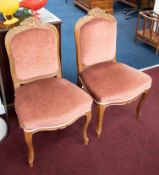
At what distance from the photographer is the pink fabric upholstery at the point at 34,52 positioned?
1.59 m

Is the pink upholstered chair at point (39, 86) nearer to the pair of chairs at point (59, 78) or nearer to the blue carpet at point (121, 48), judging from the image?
the pair of chairs at point (59, 78)

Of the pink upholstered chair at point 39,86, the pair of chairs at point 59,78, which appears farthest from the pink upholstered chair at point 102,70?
the pink upholstered chair at point 39,86

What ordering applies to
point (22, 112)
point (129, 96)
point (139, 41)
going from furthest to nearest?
1. point (139, 41)
2. point (129, 96)
3. point (22, 112)

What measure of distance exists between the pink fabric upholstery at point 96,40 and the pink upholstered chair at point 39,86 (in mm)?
209

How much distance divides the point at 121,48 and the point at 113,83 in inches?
63.7

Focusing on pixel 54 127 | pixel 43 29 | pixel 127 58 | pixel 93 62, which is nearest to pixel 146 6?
pixel 127 58

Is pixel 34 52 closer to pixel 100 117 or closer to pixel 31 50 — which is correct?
pixel 31 50

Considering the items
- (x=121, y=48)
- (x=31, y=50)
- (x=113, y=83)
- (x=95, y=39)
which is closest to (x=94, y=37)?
(x=95, y=39)

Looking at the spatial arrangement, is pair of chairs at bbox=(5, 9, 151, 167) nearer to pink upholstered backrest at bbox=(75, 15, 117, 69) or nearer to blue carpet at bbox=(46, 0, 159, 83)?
pink upholstered backrest at bbox=(75, 15, 117, 69)

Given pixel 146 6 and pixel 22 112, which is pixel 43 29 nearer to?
pixel 22 112

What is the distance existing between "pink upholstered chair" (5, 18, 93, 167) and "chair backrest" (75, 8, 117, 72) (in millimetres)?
182

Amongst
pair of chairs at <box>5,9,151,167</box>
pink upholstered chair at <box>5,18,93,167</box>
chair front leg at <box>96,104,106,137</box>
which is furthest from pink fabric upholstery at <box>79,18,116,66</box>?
chair front leg at <box>96,104,106,137</box>

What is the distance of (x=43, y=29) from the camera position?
164cm

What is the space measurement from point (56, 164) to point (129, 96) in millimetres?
689
